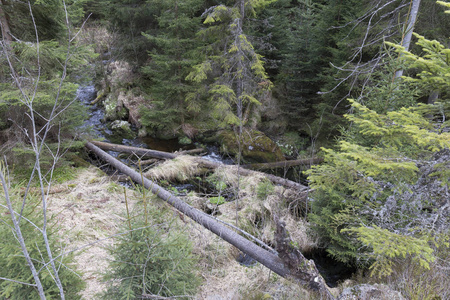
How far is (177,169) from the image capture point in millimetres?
7082

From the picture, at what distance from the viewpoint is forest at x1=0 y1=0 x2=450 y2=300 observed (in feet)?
7.69

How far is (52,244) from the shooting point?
2578 millimetres

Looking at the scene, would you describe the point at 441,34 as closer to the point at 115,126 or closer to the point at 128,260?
the point at 128,260

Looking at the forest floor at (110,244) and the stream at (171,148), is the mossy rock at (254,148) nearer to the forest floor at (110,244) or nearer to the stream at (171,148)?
the stream at (171,148)

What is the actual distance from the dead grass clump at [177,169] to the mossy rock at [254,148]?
2.25 m

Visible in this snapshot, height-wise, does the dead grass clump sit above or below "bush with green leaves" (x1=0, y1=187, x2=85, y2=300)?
below

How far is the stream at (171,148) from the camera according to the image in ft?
14.9

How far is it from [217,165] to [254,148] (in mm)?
2441

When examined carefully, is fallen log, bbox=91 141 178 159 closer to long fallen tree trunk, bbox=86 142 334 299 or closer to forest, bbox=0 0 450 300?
forest, bbox=0 0 450 300

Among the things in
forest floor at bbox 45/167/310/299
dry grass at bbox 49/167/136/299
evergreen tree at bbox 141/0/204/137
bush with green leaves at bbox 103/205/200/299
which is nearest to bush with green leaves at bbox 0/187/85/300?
forest floor at bbox 45/167/310/299

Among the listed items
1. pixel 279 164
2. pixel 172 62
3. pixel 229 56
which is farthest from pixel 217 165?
pixel 229 56

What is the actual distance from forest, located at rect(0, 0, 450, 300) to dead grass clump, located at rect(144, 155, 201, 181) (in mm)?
65

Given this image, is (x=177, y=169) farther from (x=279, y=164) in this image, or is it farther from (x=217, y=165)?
(x=279, y=164)

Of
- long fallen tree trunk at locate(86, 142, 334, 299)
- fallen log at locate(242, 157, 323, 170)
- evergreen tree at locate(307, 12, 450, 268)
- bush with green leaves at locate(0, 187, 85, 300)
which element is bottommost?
fallen log at locate(242, 157, 323, 170)
